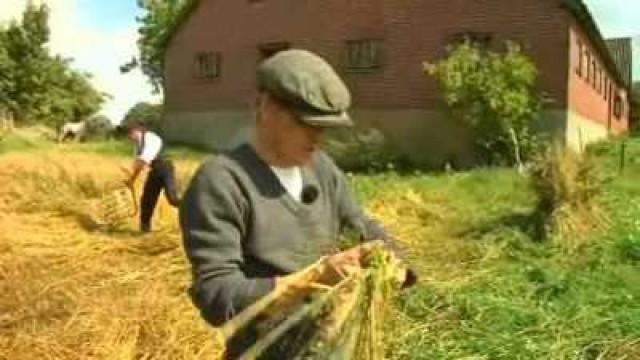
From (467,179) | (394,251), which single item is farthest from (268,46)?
(394,251)

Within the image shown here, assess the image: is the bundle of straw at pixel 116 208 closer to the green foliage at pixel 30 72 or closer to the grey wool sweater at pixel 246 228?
the grey wool sweater at pixel 246 228

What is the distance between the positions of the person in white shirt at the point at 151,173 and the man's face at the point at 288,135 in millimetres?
9846

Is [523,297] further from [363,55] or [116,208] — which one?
[363,55]

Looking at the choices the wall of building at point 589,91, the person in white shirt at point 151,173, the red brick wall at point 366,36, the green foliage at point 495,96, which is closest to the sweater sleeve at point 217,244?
the person in white shirt at point 151,173

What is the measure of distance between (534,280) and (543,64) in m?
18.7

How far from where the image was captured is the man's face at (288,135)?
2662mm

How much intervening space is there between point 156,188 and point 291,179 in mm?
10189

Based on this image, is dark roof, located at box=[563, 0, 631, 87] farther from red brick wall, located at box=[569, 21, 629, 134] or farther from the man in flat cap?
the man in flat cap

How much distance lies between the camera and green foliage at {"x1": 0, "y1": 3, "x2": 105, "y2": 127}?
42.4m

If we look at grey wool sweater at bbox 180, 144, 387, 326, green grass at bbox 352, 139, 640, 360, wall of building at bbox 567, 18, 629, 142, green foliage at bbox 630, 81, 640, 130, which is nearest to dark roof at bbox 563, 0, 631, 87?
wall of building at bbox 567, 18, 629, 142

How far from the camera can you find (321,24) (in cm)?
3148

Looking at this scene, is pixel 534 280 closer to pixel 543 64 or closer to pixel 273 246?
pixel 273 246

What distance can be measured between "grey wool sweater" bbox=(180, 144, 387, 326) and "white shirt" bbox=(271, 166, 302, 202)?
2cm

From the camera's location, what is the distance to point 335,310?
2.52 metres
